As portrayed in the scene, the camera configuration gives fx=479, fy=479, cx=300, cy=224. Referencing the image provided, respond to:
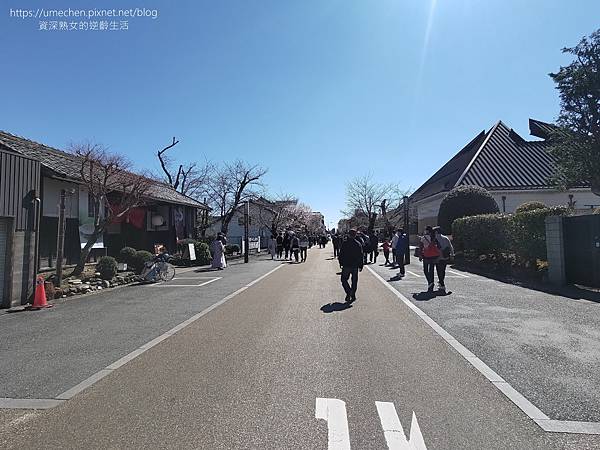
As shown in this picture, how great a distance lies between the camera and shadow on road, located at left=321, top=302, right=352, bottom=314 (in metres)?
10.2

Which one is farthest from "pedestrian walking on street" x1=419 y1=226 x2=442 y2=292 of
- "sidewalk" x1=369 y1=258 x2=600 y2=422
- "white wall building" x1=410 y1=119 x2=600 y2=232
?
"white wall building" x1=410 y1=119 x2=600 y2=232

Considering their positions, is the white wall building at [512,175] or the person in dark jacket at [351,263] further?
the white wall building at [512,175]

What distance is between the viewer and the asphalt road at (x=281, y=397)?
153 inches

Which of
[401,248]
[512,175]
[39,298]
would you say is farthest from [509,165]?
[39,298]

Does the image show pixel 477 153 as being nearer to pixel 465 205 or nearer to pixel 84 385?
pixel 465 205

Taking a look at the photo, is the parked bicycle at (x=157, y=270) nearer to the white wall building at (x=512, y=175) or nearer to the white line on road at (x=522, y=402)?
the white line on road at (x=522, y=402)

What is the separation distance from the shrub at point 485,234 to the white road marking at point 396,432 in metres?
15.1

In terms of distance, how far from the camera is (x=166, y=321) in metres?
9.19

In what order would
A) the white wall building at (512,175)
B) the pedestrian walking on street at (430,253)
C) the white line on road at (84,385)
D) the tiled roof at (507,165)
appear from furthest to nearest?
the tiled roof at (507,165), the white wall building at (512,175), the pedestrian walking on street at (430,253), the white line on road at (84,385)

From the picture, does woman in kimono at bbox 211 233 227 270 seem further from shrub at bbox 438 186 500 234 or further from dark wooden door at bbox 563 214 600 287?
dark wooden door at bbox 563 214 600 287

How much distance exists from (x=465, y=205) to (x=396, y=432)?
25.4 metres

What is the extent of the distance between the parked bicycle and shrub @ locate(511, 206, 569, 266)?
40.4 feet

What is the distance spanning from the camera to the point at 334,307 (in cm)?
1065

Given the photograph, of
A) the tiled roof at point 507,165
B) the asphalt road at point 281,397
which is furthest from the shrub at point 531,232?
the tiled roof at point 507,165
